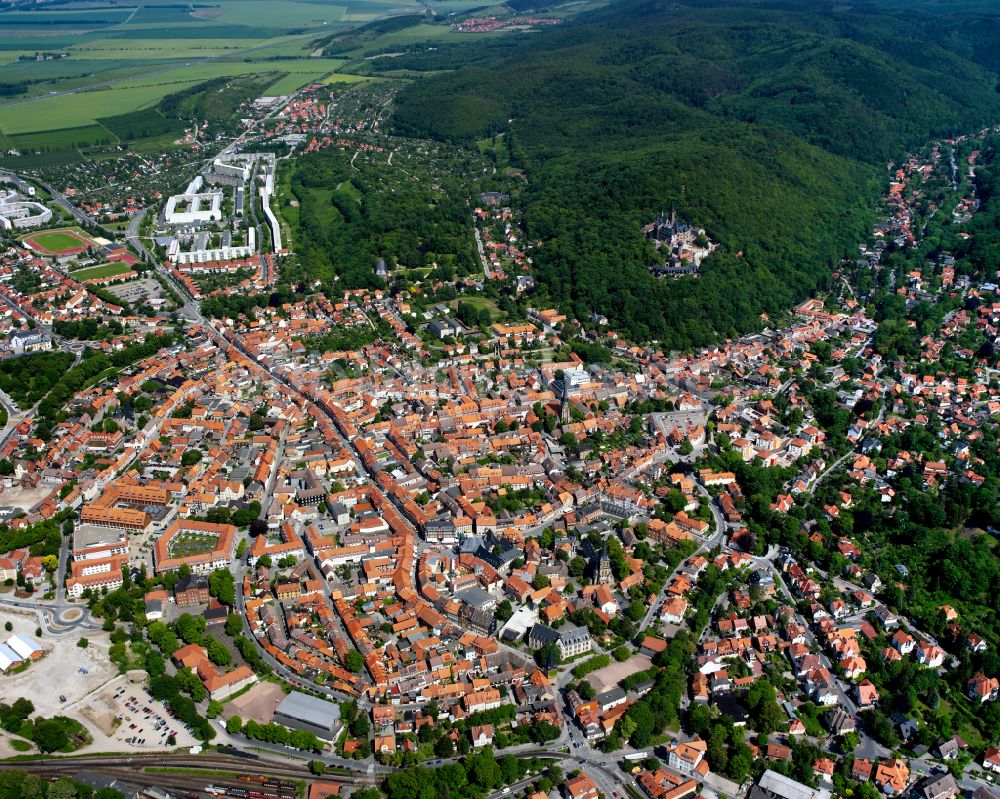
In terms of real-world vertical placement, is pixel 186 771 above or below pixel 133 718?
below

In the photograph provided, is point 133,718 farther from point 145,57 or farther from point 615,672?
point 145,57

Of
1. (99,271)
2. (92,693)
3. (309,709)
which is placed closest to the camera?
(309,709)

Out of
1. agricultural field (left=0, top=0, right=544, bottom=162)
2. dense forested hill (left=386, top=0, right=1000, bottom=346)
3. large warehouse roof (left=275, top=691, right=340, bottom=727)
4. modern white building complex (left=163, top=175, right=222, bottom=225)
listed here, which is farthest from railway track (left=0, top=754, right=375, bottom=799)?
agricultural field (left=0, top=0, right=544, bottom=162)

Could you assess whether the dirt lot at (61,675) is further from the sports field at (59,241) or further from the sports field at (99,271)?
the sports field at (59,241)

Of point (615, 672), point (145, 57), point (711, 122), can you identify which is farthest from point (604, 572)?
point (145, 57)

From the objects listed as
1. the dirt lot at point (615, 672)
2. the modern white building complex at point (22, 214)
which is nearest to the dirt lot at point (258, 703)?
the dirt lot at point (615, 672)

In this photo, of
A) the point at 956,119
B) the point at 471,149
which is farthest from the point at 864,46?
the point at 471,149
